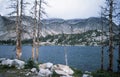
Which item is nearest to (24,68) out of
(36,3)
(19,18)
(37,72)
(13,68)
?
(13,68)

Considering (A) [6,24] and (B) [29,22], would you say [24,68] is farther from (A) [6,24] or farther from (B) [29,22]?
(B) [29,22]

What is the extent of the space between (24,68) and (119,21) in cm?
2013

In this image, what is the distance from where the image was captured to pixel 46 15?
135 feet

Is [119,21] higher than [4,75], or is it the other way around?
[119,21]

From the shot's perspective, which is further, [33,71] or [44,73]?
[33,71]

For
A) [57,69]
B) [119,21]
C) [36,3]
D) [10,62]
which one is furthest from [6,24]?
[119,21]

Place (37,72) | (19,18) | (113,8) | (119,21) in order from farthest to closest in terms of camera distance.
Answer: (119,21) → (19,18) → (113,8) → (37,72)

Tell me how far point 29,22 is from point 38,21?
2.73 meters

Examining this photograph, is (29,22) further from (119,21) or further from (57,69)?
(57,69)

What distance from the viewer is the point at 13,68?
88.3 ft

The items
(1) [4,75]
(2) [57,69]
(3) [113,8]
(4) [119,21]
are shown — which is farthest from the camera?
(4) [119,21]

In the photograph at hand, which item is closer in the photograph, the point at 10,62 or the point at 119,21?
the point at 10,62

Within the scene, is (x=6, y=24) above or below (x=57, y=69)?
above

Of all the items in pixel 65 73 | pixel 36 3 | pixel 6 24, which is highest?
pixel 36 3
